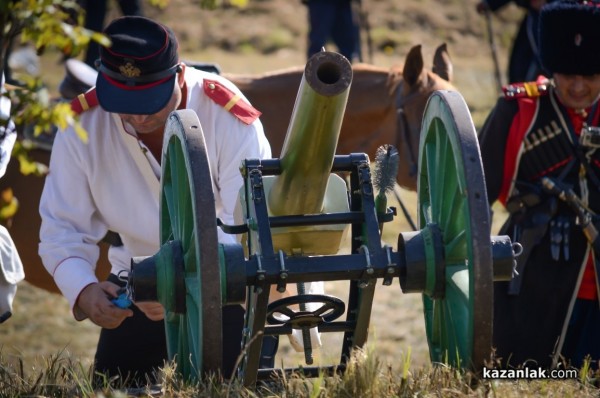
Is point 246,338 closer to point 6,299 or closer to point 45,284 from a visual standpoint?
point 6,299

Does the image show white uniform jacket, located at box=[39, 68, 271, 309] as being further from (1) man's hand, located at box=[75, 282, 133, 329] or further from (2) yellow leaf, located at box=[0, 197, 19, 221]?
(2) yellow leaf, located at box=[0, 197, 19, 221]

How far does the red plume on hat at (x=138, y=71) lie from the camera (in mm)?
4246

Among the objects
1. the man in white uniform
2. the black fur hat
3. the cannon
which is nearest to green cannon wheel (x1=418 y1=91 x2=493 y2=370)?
the cannon

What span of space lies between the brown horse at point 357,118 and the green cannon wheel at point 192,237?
2.86 meters

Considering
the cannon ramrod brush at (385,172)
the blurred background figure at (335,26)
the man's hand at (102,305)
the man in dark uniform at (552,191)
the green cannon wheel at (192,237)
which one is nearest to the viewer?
the green cannon wheel at (192,237)

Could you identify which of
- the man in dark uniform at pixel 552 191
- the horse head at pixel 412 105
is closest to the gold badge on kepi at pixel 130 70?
the man in dark uniform at pixel 552 191

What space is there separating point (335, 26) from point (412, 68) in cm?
527

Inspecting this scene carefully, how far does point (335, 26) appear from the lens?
1191cm

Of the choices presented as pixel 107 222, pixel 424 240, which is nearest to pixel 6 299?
pixel 107 222

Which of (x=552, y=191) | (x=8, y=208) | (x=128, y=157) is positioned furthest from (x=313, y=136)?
(x=552, y=191)

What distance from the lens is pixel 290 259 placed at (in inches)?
138

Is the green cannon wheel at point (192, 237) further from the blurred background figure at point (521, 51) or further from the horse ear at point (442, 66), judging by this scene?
the blurred background figure at point (521, 51)

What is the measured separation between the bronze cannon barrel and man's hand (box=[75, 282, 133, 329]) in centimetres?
72

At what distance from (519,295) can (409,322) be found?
3.63m
